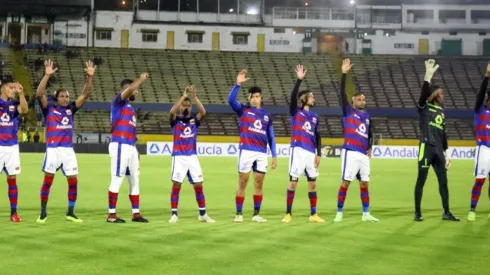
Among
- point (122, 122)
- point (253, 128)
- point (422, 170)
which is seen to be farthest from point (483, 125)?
point (122, 122)

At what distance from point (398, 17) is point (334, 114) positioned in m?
21.6

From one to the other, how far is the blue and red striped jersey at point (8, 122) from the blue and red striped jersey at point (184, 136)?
2745mm

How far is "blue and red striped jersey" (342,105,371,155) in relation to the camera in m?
12.8

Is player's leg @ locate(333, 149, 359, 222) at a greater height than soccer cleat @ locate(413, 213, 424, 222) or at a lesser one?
greater

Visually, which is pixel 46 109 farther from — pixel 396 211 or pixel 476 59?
pixel 476 59

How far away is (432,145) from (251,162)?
3.40 meters

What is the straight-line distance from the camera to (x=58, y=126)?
39.8 feet

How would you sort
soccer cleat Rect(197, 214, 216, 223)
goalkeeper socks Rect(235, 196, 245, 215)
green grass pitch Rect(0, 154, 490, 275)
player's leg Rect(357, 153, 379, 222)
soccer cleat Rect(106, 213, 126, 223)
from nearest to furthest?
1. green grass pitch Rect(0, 154, 490, 275)
2. soccer cleat Rect(106, 213, 126, 223)
3. soccer cleat Rect(197, 214, 216, 223)
4. goalkeeper socks Rect(235, 196, 245, 215)
5. player's leg Rect(357, 153, 379, 222)

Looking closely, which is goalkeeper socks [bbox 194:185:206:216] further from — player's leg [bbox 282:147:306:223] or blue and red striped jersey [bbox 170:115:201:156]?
player's leg [bbox 282:147:306:223]

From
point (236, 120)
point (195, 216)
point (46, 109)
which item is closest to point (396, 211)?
point (195, 216)

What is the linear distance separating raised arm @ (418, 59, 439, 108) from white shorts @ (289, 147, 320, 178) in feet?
7.38

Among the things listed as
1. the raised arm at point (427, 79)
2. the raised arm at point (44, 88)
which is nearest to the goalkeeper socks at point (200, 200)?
the raised arm at point (44, 88)

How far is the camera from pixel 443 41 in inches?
2781

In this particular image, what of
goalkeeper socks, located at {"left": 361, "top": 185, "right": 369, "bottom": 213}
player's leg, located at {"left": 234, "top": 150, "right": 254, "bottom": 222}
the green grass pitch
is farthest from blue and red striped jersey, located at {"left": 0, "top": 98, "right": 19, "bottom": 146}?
goalkeeper socks, located at {"left": 361, "top": 185, "right": 369, "bottom": 213}
